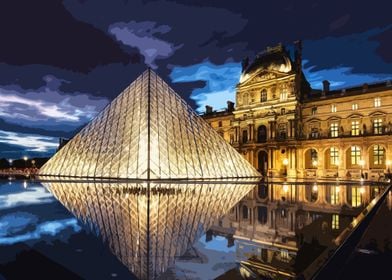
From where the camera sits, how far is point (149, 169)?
18578mm

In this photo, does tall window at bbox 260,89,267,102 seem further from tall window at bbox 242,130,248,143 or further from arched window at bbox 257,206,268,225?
arched window at bbox 257,206,268,225

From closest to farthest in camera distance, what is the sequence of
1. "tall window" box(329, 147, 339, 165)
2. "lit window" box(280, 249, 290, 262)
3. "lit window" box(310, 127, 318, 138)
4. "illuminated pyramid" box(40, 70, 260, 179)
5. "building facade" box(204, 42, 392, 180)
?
1. "lit window" box(280, 249, 290, 262)
2. "illuminated pyramid" box(40, 70, 260, 179)
3. "building facade" box(204, 42, 392, 180)
4. "tall window" box(329, 147, 339, 165)
5. "lit window" box(310, 127, 318, 138)

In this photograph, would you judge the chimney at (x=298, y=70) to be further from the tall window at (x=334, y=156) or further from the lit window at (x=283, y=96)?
the tall window at (x=334, y=156)

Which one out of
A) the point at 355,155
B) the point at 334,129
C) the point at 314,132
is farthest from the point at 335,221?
the point at 314,132

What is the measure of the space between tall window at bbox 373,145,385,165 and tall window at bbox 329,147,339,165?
11.9 feet

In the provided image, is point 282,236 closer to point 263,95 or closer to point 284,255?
point 284,255

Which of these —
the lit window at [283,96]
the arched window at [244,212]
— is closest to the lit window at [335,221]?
the arched window at [244,212]

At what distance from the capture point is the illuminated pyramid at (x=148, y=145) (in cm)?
1952

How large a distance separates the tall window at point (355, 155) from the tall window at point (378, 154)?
1455 millimetres

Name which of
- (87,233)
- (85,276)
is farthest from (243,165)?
(85,276)

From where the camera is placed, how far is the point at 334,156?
36812mm

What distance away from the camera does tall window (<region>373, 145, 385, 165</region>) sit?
111 feet

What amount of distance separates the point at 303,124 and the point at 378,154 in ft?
28.2

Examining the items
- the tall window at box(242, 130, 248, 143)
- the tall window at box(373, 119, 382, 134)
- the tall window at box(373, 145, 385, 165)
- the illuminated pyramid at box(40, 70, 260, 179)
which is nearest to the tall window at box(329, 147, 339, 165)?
the tall window at box(373, 145, 385, 165)
